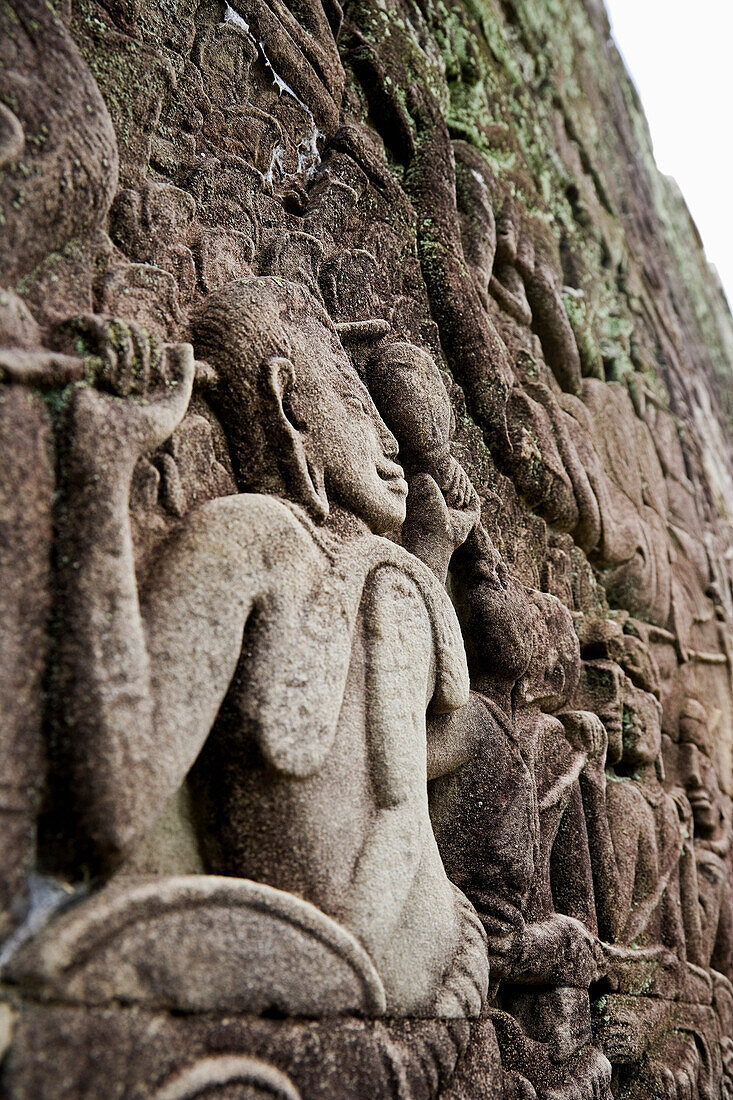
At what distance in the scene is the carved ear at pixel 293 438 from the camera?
176 centimetres

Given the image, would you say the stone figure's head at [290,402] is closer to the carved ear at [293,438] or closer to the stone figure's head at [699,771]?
the carved ear at [293,438]

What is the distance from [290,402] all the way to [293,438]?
9cm

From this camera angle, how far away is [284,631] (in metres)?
1.56

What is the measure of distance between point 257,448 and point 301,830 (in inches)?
29.7

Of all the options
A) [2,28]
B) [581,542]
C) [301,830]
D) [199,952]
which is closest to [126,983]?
[199,952]

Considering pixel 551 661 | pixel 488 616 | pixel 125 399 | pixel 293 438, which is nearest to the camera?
pixel 125 399

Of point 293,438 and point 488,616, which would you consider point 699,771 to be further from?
point 293,438

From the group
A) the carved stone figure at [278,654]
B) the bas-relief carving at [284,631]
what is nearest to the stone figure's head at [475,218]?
the bas-relief carving at [284,631]

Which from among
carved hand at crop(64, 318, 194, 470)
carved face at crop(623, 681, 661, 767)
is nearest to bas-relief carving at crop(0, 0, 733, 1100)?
carved hand at crop(64, 318, 194, 470)

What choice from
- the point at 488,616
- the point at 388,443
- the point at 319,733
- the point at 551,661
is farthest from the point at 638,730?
the point at 319,733

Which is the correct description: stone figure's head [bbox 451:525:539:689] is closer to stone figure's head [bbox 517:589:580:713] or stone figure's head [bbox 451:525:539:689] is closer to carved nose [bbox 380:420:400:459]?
stone figure's head [bbox 517:589:580:713]

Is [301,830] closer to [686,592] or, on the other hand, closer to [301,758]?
[301,758]

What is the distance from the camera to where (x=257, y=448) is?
5.81 ft

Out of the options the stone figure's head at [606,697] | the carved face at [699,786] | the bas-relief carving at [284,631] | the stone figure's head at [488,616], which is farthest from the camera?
the carved face at [699,786]
